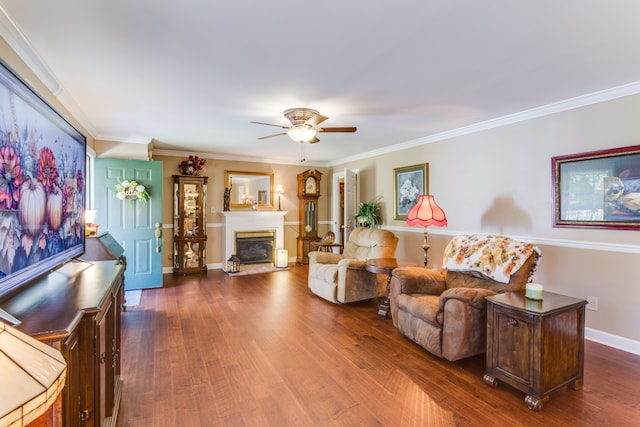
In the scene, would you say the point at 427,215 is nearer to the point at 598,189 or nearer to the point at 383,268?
the point at 383,268

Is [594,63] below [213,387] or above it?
above

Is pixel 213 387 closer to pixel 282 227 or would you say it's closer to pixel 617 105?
pixel 617 105

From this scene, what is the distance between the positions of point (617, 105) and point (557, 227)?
127 cm

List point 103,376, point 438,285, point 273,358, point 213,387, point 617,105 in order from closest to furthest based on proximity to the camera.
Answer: point 103,376 → point 213,387 → point 273,358 → point 617,105 → point 438,285

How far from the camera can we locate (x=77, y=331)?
4.35 feet

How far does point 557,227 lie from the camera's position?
3434 millimetres

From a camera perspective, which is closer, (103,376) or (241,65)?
(103,376)

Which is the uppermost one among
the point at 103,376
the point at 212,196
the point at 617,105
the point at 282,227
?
the point at 617,105

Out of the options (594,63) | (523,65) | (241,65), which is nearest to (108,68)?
(241,65)

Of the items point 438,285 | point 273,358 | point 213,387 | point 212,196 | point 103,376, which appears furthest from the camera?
point 212,196

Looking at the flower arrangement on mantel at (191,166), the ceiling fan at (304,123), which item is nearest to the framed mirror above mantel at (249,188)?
the flower arrangement on mantel at (191,166)

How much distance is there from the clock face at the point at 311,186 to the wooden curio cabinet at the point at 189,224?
7.42 feet

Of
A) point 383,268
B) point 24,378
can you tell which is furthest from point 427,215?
point 24,378

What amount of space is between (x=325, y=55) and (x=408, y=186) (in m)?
3.43
